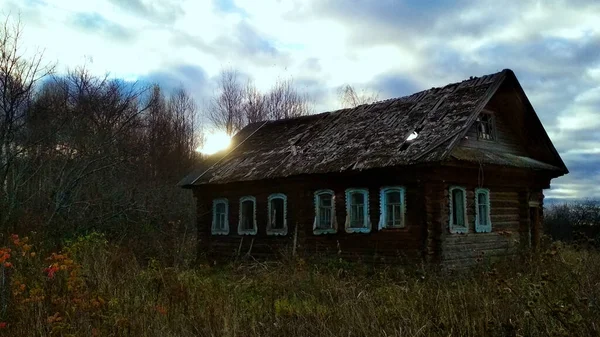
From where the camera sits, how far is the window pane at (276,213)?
1550 cm

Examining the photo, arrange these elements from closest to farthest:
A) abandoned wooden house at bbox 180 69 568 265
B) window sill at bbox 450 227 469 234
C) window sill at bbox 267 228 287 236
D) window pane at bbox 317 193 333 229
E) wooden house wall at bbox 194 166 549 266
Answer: wooden house wall at bbox 194 166 549 266, abandoned wooden house at bbox 180 69 568 265, window sill at bbox 450 227 469 234, window pane at bbox 317 193 333 229, window sill at bbox 267 228 287 236

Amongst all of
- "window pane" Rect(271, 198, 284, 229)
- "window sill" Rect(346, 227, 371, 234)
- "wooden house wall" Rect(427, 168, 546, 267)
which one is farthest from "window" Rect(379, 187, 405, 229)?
"window pane" Rect(271, 198, 284, 229)

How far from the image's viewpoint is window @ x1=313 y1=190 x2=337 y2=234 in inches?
552

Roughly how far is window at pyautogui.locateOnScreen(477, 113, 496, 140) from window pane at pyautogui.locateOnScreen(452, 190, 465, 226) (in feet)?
6.48

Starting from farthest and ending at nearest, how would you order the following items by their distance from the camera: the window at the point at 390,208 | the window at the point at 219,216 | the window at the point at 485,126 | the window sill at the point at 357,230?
the window at the point at 219,216 → the window at the point at 485,126 → the window sill at the point at 357,230 → the window at the point at 390,208

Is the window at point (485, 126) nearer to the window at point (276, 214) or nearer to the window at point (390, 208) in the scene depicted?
the window at point (390, 208)

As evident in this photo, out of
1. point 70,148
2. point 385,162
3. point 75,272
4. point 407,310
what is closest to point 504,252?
point 385,162

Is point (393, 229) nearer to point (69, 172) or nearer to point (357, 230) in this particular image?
point (357, 230)

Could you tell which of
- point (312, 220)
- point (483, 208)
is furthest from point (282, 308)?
point (483, 208)

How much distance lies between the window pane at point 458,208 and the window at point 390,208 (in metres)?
1.50

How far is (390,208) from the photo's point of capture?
12844 mm

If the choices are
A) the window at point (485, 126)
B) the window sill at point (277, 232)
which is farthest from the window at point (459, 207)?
the window sill at point (277, 232)

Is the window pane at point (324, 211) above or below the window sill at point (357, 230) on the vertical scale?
above

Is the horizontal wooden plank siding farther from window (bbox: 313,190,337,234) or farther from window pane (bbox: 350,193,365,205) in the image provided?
window (bbox: 313,190,337,234)
